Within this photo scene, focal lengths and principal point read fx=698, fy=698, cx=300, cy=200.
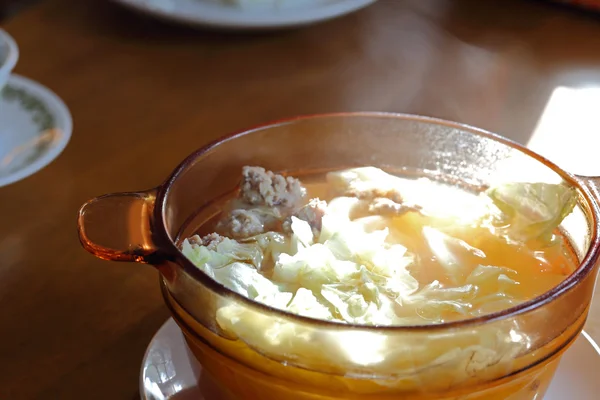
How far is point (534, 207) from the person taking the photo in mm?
470

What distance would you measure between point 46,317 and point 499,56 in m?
0.74

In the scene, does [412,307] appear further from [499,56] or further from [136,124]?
[499,56]

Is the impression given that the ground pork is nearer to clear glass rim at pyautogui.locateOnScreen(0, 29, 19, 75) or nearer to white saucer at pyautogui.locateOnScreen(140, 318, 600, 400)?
white saucer at pyautogui.locateOnScreen(140, 318, 600, 400)

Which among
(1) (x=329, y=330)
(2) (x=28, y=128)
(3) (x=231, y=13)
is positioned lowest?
(2) (x=28, y=128)

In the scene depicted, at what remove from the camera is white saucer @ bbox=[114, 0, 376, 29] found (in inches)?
39.1

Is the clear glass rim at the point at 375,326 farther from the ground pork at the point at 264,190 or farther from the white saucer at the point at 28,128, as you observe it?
the white saucer at the point at 28,128

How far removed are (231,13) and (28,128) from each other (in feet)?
1.11

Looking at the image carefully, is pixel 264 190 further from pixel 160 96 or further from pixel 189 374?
pixel 160 96

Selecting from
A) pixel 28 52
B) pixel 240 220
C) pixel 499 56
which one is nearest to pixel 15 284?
pixel 240 220

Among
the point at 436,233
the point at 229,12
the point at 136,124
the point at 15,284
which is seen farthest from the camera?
the point at 229,12

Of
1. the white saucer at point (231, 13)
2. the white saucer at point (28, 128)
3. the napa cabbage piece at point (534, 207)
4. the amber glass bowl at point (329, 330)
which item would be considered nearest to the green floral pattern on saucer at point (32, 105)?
the white saucer at point (28, 128)

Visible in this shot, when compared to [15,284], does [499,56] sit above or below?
above

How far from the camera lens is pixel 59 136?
31.4 inches

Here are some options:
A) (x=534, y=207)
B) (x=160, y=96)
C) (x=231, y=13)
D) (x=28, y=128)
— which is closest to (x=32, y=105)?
(x=28, y=128)
